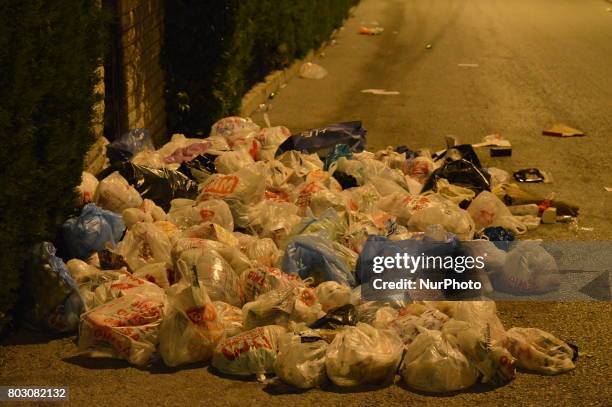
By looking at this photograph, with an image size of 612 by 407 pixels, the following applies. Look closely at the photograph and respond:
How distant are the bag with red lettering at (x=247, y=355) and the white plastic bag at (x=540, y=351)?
3.92 feet

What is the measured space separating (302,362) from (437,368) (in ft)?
2.11

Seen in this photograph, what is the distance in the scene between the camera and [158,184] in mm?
7164

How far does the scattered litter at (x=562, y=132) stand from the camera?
35.5 ft

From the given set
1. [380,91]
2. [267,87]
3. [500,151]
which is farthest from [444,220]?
[380,91]

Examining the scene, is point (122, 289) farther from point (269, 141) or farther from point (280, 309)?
point (269, 141)

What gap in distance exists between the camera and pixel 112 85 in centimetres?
841

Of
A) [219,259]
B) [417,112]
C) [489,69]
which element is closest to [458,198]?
[219,259]

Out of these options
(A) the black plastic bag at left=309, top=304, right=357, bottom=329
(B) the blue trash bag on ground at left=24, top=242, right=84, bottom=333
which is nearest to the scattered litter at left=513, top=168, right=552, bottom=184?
(A) the black plastic bag at left=309, top=304, right=357, bottom=329

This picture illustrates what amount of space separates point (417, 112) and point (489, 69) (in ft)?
12.5

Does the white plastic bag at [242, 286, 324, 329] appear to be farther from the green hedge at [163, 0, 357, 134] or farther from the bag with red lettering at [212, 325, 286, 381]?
the green hedge at [163, 0, 357, 134]

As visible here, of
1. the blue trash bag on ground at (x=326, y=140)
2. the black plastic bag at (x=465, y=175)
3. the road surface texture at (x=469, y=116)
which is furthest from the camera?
the blue trash bag on ground at (x=326, y=140)

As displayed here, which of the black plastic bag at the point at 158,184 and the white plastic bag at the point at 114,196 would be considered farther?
the black plastic bag at the point at 158,184

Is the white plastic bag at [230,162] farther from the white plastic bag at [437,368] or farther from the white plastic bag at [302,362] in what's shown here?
the white plastic bag at [437,368]

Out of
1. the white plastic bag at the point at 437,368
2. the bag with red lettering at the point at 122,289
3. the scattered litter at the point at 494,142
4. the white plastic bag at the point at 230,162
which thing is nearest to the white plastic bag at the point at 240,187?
the white plastic bag at the point at 230,162
